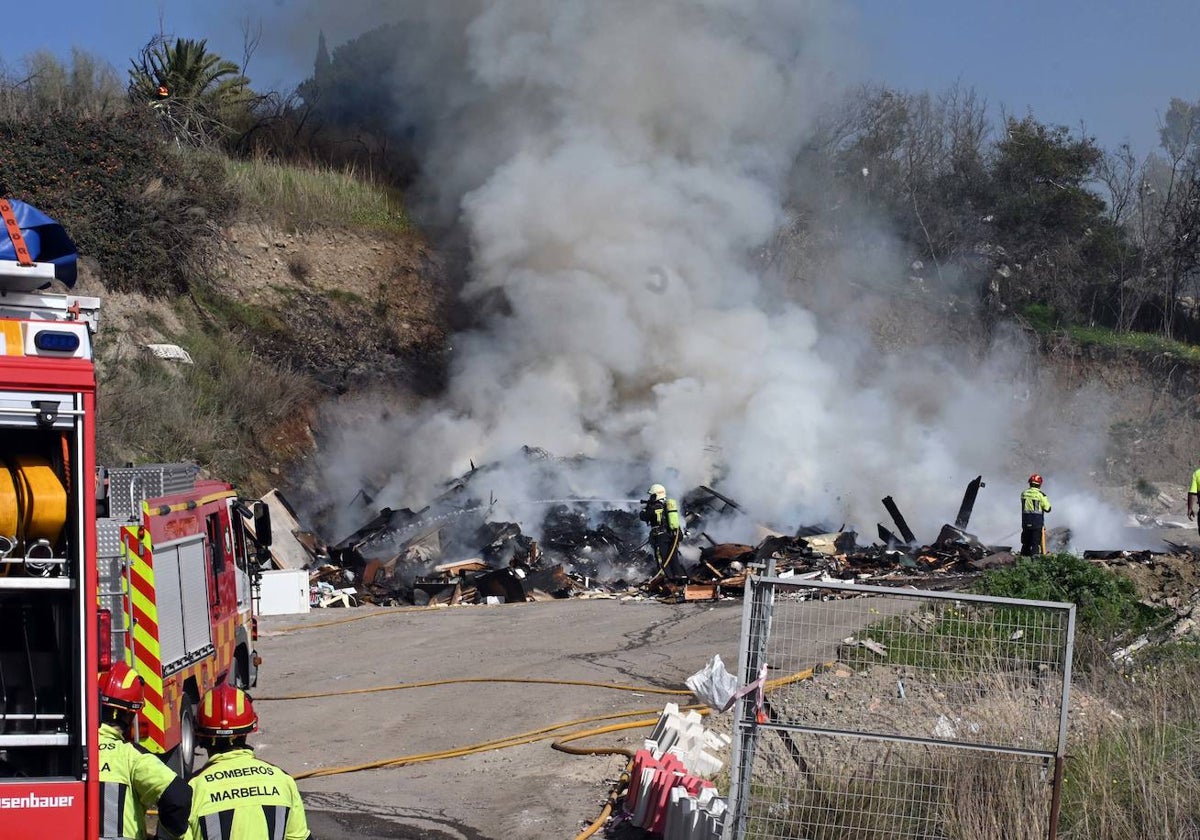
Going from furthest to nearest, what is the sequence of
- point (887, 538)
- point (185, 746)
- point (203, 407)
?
point (203, 407)
point (887, 538)
point (185, 746)

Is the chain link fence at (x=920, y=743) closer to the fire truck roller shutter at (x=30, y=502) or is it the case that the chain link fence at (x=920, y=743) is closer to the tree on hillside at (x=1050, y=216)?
the fire truck roller shutter at (x=30, y=502)

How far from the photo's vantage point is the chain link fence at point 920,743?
487 centimetres

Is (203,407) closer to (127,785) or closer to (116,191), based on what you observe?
(116,191)

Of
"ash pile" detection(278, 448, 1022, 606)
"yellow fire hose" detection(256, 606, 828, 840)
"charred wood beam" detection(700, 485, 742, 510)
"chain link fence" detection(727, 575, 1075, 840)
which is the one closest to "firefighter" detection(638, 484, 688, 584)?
"ash pile" detection(278, 448, 1022, 606)

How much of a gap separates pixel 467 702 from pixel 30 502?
6301 millimetres

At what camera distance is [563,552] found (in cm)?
1803

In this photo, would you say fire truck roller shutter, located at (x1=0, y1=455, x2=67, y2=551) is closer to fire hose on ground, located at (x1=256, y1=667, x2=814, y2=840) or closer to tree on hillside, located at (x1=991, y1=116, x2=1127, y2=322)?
fire hose on ground, located at (x1=256, y1=667, x2=814, y2=840)

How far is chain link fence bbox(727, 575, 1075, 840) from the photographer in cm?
487

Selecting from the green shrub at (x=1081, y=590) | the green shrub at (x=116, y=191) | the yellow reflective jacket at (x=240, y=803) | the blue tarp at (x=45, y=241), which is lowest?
the green shrub at (x=1081, y=590)

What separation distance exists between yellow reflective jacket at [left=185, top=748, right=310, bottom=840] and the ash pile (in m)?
12.3

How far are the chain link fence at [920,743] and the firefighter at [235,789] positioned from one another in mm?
1899

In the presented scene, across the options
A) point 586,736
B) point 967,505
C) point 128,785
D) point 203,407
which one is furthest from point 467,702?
point 967,505

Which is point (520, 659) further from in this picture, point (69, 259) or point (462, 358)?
point (462, 358)

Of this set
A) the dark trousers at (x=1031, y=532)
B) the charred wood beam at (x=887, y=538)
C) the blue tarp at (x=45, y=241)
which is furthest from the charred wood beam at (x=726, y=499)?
the blue tarp at (x=45, y=241)
